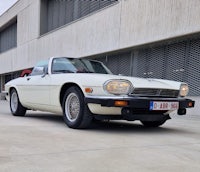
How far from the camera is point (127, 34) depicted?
39.0 feet

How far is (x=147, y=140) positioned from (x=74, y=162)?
152 centimetres

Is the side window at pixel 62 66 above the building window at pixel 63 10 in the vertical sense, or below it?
below

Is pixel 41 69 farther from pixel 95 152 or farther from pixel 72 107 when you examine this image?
pixel 95 152

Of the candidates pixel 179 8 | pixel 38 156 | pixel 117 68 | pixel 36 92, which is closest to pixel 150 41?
pixel 179 8

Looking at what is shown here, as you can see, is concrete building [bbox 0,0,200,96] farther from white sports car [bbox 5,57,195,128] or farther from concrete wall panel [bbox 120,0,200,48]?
white sports car [bbox 5,57,195,128]

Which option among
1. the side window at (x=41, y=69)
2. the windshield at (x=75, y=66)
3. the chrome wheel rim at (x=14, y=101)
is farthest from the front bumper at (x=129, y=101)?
the chrome wheel rim at (x=14, y=101)

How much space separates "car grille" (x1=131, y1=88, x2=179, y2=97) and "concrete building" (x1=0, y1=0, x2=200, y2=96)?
4307mm

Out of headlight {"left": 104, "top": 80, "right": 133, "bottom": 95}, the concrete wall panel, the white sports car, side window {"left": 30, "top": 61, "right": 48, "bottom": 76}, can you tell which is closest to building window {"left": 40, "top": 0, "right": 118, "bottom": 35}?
the concrete wall panel

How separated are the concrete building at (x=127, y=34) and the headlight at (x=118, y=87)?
16.4 ft

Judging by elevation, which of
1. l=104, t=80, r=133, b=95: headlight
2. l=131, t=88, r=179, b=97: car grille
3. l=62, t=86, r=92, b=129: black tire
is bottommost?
l=62, t=86, r=92, b=129: black tire

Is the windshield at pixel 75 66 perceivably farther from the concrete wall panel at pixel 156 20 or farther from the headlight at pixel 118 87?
the concrete wall panel at pixel 156 20

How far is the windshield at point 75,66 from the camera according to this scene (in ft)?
18.2

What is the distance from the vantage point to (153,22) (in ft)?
34.3

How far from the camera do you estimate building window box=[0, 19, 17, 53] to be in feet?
92.7
